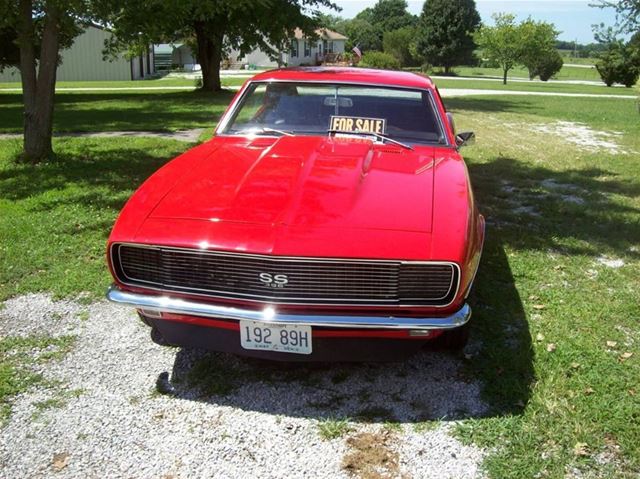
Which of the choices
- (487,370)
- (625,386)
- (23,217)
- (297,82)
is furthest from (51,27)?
(625,386)

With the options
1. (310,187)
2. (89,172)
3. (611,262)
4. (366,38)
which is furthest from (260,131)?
(366,38)

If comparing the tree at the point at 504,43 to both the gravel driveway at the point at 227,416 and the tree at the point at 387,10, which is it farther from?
the tree at the point at 387,10

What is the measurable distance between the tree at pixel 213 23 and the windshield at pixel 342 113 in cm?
405

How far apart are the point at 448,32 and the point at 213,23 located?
4096 centimetres

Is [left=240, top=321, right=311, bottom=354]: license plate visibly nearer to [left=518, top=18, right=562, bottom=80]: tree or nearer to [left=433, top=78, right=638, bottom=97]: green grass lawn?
[left=433, top=78, right=638, bottom=97]: green grass lawn

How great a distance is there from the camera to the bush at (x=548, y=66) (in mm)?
46250

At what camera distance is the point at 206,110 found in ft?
54.2

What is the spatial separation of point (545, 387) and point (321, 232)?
4.82ft

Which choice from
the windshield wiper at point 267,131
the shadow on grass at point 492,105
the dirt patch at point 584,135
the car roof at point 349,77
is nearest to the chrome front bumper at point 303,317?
the windshield wiper at point 267,131

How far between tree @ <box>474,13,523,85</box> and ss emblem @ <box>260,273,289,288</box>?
142ft

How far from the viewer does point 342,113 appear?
423 centimetres

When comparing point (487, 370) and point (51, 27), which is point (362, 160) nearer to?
point (487, 370)

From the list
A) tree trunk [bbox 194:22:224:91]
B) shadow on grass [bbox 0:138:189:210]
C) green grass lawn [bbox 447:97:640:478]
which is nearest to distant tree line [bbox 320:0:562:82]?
tree trunk [bbox 194:22:224:91]

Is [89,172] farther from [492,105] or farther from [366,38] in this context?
[366,38]
